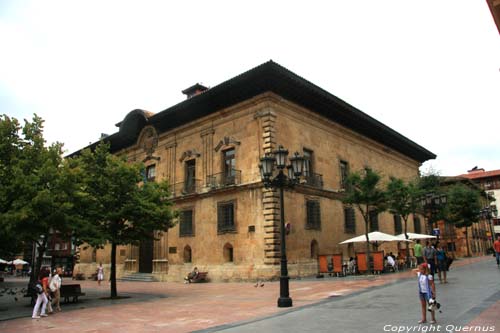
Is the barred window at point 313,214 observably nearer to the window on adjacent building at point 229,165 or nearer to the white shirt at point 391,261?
the white shirt at point 391,261

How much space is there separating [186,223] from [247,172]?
20.6 feet

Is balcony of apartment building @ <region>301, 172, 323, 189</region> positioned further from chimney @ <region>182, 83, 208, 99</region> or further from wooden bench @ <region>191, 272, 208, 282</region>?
chimney @ <region>182, 83, 208, 99</region>

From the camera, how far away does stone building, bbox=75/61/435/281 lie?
23719 mm

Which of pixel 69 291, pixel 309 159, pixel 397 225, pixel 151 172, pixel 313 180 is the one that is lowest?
pixel 69 291

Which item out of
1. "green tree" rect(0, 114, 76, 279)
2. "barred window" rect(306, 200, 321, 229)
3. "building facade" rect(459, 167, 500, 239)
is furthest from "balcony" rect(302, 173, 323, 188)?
"building facade" rect(459, 167, 500, 239)

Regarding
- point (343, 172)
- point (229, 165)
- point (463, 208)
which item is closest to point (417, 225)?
point (463, 208)

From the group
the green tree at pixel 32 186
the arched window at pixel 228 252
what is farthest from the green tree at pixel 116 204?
the arched window at pixel 228 252

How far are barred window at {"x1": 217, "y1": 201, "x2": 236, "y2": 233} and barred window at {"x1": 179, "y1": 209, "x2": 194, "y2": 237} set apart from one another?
2.80 metres

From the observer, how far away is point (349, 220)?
29.4 metres

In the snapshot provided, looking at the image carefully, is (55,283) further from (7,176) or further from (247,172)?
(247,172)

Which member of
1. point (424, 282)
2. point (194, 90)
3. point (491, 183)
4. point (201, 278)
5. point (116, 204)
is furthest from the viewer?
point (491, 183)

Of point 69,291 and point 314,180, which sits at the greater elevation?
point 314,180

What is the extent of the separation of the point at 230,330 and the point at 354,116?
24.1 meters

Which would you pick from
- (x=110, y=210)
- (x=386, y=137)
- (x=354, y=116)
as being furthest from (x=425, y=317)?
(x=386, y=137)
